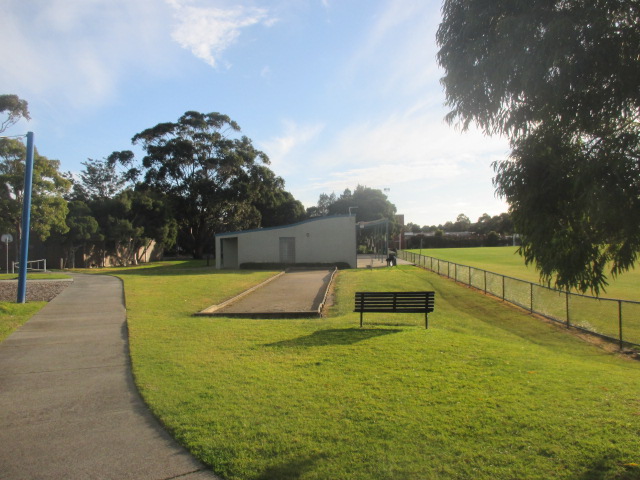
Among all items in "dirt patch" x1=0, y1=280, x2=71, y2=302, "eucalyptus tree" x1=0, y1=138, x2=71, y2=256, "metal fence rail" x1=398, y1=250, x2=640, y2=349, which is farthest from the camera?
"eucalyptus tree" x1=0, y1=138, x2=71, y2=256

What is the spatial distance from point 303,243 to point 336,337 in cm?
2721

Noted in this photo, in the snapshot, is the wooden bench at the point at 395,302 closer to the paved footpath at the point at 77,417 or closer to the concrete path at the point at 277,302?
the concrete path at the point at 277,302

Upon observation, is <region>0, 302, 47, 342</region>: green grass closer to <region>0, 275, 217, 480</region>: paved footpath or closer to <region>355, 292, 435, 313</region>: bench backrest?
<region>0, 275, 217, 480</region>: paved footpath

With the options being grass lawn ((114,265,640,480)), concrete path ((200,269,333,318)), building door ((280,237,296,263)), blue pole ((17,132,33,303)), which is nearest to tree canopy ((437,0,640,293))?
grass lawn ((114,265,640,480))

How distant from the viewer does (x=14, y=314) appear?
39.4ft

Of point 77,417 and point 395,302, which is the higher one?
point 395,302

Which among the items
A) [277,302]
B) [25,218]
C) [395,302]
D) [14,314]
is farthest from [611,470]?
[25,218]

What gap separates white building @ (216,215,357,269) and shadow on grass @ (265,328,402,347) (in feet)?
85.4

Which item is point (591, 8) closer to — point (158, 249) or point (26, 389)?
point (26, 389)

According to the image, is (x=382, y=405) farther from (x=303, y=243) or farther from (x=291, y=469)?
(x=303, y=243)

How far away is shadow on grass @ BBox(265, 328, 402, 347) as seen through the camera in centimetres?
813

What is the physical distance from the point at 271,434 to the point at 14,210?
2902 centimetres

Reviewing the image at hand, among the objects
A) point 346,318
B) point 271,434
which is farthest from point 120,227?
point 271,434

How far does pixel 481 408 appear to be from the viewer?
189 inches
